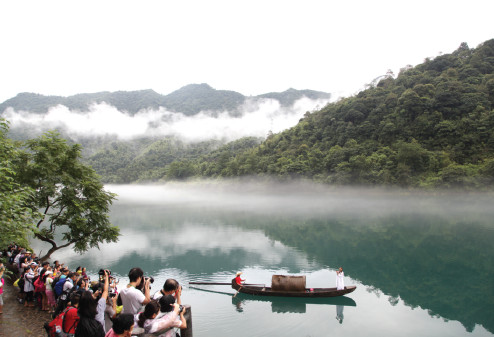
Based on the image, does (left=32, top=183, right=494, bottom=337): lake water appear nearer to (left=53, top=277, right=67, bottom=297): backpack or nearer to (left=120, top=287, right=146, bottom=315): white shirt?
(left=53, top=277, right=67, bottom=297): backpack

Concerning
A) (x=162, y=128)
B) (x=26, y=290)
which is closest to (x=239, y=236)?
(x=26, y=290)

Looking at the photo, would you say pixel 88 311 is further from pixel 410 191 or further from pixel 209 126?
pixel 209 126

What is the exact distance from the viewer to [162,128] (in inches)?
6407

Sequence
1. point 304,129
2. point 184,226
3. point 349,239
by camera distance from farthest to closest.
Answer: point 304,129, point 184,226, point 349,239

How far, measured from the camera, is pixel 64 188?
12.0 metres

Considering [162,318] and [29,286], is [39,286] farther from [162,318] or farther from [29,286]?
[162,318]

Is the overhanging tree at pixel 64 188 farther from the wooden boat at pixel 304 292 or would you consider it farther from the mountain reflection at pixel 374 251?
the mountain reflection at pixel 374 251

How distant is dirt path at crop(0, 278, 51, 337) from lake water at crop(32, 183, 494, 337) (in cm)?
509

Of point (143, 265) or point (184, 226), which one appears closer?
point (143, 265)

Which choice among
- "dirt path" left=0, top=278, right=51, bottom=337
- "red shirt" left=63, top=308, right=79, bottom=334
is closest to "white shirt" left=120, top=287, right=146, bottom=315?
"red shirt" left=63, top=308, right=79, bottom=334

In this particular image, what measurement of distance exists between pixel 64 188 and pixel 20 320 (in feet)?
18.8

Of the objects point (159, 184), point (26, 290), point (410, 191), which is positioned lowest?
point (159, 184)

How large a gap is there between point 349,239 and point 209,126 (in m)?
149

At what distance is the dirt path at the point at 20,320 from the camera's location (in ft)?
22.1
